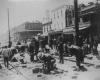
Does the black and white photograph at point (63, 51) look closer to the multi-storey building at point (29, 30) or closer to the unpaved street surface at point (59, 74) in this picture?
the unpaved street surface at point (59, 74)

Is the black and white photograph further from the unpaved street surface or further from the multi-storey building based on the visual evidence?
the multi-storey building

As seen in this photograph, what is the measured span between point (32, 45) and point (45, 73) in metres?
6.71

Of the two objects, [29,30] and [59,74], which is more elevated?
[29,30]

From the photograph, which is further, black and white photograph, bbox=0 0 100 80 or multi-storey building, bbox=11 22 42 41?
multi-storey building, bbox=11 22 42 41

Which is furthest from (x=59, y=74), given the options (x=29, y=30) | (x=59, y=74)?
(x=29, y=30)

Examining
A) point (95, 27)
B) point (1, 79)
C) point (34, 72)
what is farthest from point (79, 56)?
point (95, 27)

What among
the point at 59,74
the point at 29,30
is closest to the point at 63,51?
the point at 59,74

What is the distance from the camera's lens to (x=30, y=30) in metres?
64.2

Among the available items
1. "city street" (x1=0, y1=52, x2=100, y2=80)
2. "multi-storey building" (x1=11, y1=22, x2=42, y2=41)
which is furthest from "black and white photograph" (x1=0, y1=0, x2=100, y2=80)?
"multi-storey building" (x1=11, y1=22, x2=42, y2=41)

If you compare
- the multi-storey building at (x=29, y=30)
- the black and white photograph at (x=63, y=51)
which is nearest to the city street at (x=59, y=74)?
the black and white photograph at (x=63, y=51)

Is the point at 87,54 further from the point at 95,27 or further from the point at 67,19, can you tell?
the point at 67,19

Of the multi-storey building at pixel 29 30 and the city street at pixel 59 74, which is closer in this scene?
the city street at pixel 59 74

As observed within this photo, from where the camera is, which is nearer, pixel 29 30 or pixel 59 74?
pixel 59 74

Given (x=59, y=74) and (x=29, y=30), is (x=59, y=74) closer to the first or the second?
(x=59, y=74)
